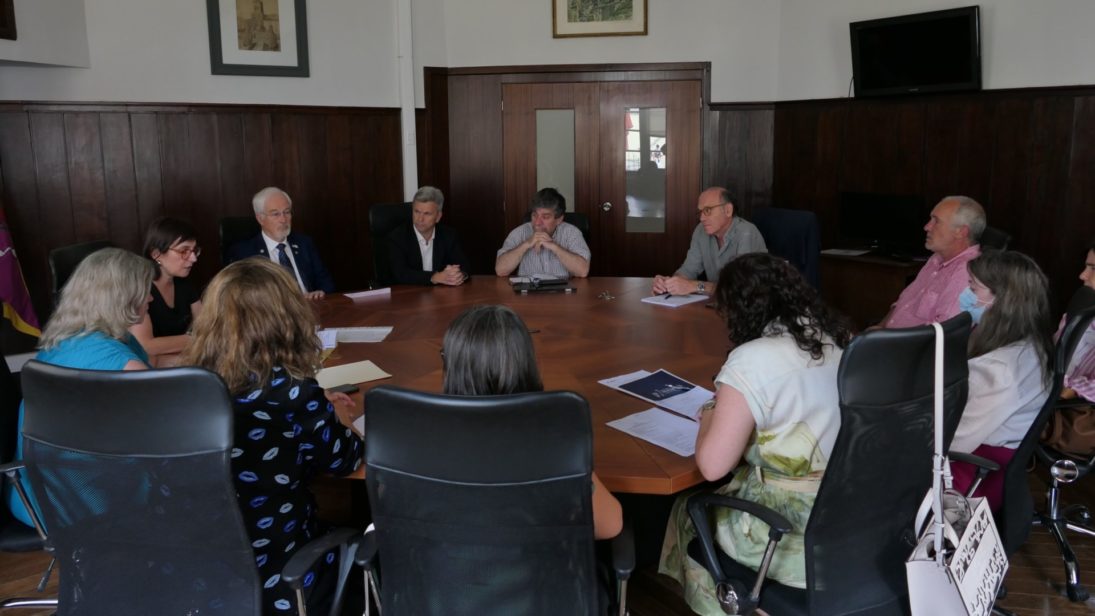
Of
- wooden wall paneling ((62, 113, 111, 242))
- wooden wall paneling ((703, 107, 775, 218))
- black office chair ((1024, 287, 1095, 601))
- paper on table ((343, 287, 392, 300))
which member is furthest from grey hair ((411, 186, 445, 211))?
black office chair ((1024, 287, 1095, 601))

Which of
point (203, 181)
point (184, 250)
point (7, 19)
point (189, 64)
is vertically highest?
point (7, 19)

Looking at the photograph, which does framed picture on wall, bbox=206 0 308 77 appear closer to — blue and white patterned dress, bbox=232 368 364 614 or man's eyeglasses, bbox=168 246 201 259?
man's eyeglasses, bbox=168 246 201 259

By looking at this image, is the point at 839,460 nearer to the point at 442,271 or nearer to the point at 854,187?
the point at 442,271

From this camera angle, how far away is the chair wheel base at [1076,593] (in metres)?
2.76

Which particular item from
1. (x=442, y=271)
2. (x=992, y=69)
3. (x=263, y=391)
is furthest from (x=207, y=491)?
(x=992, y=69)

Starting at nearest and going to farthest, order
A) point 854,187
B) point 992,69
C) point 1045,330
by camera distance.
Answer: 1. point 1045,330
2. point 992,69
3. point 854,187

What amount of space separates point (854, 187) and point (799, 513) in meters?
4.66

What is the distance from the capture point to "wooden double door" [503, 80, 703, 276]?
6.83 m

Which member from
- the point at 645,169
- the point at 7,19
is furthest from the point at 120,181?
the point at 645,169

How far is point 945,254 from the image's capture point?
12.5ft

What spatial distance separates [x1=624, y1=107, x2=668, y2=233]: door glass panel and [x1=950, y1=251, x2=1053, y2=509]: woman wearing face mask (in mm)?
4551

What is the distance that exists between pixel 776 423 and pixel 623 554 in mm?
472

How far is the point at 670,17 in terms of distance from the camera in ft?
21.8

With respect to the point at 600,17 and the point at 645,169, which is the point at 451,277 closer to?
the point at 645,169
